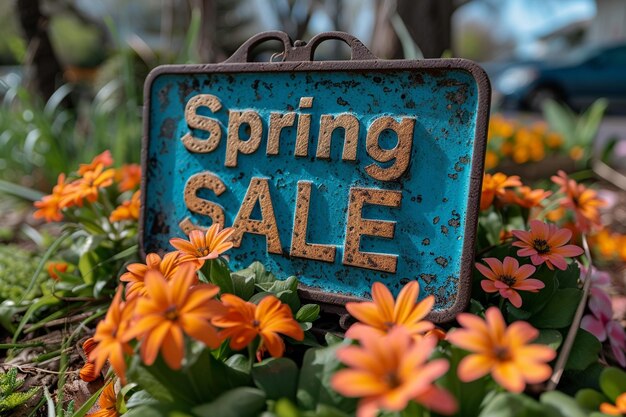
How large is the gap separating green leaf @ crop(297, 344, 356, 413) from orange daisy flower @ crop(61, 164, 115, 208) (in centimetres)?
70

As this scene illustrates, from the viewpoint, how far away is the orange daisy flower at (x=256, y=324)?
0.76 meters

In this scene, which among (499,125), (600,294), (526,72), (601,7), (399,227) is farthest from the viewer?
(601,7)

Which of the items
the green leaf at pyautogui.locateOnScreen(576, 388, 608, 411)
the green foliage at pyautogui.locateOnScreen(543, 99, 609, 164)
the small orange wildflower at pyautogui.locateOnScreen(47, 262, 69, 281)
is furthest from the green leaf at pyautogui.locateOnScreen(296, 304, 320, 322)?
the green foliage at pyautogui.locateOnScreen(543, 99, 609, 164)

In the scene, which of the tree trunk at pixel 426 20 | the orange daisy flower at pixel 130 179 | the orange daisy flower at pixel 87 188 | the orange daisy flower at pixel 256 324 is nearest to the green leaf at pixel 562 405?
the orange daisy flower at pixel 256 324

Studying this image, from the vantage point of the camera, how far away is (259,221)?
3.61 ft

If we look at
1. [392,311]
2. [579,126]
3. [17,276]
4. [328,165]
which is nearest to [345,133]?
[328,165]

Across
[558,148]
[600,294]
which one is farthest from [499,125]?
[600,294]

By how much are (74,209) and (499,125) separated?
2.69 m

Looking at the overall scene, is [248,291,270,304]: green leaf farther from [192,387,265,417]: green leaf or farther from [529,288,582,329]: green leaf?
[529,288,582,329]: green leaf

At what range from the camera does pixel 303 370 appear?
77 centimetres

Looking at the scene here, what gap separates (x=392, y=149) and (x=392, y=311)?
36 cm

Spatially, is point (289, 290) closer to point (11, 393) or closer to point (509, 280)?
point (509, 280)

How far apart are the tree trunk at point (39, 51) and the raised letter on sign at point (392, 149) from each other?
9.05 feet

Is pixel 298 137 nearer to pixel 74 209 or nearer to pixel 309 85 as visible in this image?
pixel 309 85
